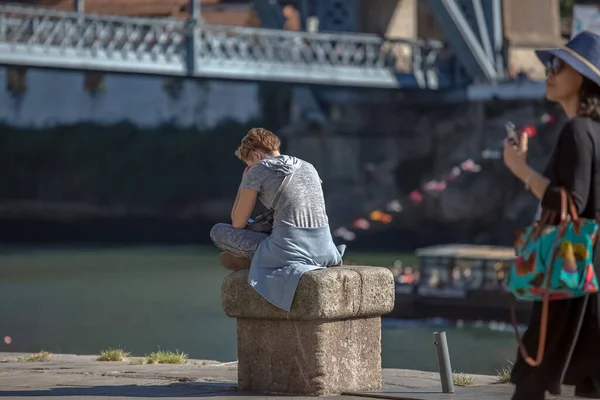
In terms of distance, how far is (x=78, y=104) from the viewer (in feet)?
187

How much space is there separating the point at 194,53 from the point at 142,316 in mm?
11045

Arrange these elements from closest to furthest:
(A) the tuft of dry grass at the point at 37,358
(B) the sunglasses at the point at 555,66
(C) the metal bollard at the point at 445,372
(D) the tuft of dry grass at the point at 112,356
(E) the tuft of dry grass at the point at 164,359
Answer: (B) the sunglasses at the point at 555,66 → (C) the metal bollard at the point at 445,372 → (E) the tuft of dry grass at the point at 164,359 → (D) the tuft of dry grass at the point at 112,356 → (A) the tuft of dry grass at the point at 37,358

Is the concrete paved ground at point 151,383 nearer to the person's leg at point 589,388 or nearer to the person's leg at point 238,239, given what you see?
the person's leg at point 238,239

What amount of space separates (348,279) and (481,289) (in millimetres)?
25120

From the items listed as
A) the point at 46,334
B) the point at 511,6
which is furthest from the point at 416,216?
the point at 46,334

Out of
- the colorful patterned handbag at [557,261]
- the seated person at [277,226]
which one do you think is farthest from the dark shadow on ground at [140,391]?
the colorful patterned handbag at [557,261]

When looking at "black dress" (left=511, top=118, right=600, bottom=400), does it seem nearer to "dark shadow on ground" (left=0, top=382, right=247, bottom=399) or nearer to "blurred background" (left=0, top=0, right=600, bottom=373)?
"dark shadow on ground" (left=0, top=382, right=247, bottom=399)

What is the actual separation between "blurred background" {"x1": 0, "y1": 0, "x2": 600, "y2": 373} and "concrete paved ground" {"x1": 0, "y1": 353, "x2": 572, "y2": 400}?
2049 centimetres

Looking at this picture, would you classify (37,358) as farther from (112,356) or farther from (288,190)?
(288,190)

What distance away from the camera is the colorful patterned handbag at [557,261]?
584 centimetres

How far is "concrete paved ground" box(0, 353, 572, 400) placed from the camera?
300 inches

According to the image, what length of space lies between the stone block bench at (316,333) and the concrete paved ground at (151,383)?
0.13 m

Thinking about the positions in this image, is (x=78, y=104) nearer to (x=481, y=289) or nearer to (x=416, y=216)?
(x=416, y=216)

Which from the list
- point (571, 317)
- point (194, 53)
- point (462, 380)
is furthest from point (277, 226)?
point (194, 53)
